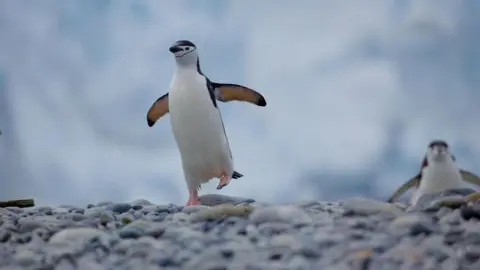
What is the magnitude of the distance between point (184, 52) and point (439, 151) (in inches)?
38.8

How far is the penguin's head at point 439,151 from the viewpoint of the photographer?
2.50 meters

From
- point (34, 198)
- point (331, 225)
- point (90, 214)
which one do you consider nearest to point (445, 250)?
point (331, 225)

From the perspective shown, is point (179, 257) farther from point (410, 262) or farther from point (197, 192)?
point (197, 192)

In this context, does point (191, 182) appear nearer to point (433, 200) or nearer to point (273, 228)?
point (433, 200)

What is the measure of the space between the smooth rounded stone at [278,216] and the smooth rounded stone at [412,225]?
204 mm

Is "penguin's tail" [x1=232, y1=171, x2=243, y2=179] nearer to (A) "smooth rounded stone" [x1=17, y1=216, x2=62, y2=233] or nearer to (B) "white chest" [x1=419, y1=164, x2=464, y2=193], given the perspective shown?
(B) "white chest" [x1=419, y1=164, x2=464, y2=193]

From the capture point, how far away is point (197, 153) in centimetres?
267

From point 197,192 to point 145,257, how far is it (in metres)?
1.33

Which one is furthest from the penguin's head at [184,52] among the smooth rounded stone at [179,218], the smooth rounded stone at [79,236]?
the smooth rounded stone at [79,236]

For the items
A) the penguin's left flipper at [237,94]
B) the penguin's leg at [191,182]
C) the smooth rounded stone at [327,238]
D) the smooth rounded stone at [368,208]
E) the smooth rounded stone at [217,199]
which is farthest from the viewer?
the penguin's left flipper at [237,94]

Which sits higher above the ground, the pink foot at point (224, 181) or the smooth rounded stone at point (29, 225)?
the pink foot at point (224, 181)

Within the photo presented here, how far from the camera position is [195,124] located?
2.63 m

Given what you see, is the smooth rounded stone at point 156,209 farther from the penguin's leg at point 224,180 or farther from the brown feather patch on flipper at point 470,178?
the brown feather patch on flipper at point 470,178

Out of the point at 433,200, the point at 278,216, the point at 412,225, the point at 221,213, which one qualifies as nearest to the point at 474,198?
the point at 433,200
